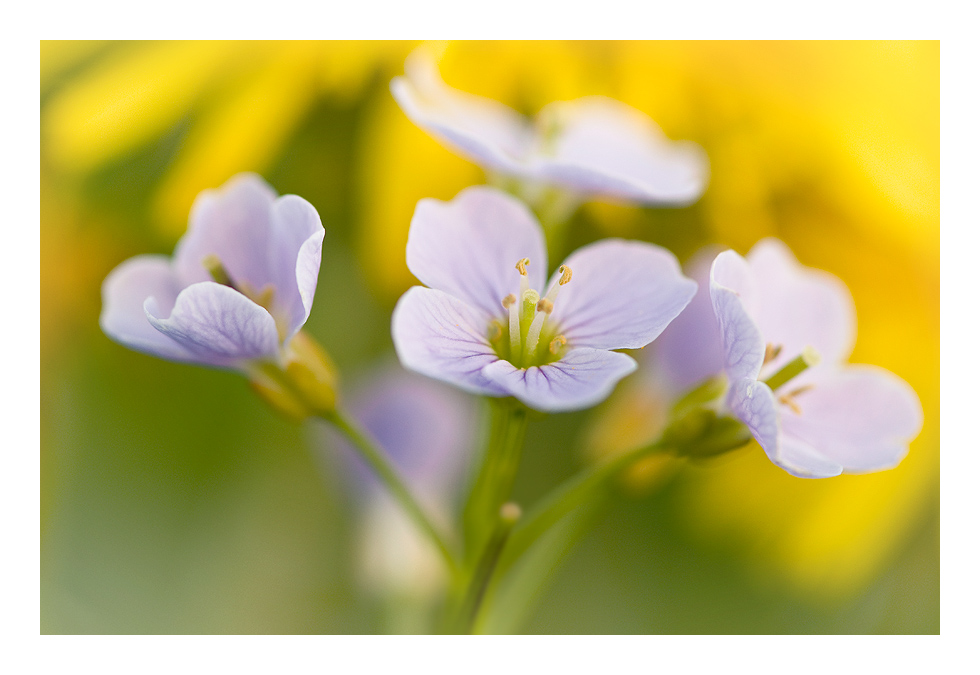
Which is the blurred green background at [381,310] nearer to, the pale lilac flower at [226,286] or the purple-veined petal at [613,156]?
the purple-veined petal at [613,156]

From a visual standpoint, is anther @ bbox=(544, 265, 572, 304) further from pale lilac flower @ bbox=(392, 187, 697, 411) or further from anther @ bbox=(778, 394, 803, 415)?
anther @ bbox=(778, 394, 803, 415)

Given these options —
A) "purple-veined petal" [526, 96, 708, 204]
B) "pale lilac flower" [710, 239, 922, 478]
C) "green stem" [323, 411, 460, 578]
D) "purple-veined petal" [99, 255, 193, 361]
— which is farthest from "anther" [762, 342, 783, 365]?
"purple-veined petal" [99, 255, 193, 361]

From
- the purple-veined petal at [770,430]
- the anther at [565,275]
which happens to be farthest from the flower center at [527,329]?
the purple-veined petal at [770,430]

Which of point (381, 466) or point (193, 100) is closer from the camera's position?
point (381, 466)

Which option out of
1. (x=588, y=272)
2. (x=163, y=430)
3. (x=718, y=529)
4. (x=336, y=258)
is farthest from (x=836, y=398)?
(x=163, y=430)

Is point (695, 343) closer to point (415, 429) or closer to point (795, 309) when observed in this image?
point (795, 309)

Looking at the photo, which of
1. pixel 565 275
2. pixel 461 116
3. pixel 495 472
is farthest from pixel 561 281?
pixel 461 116
